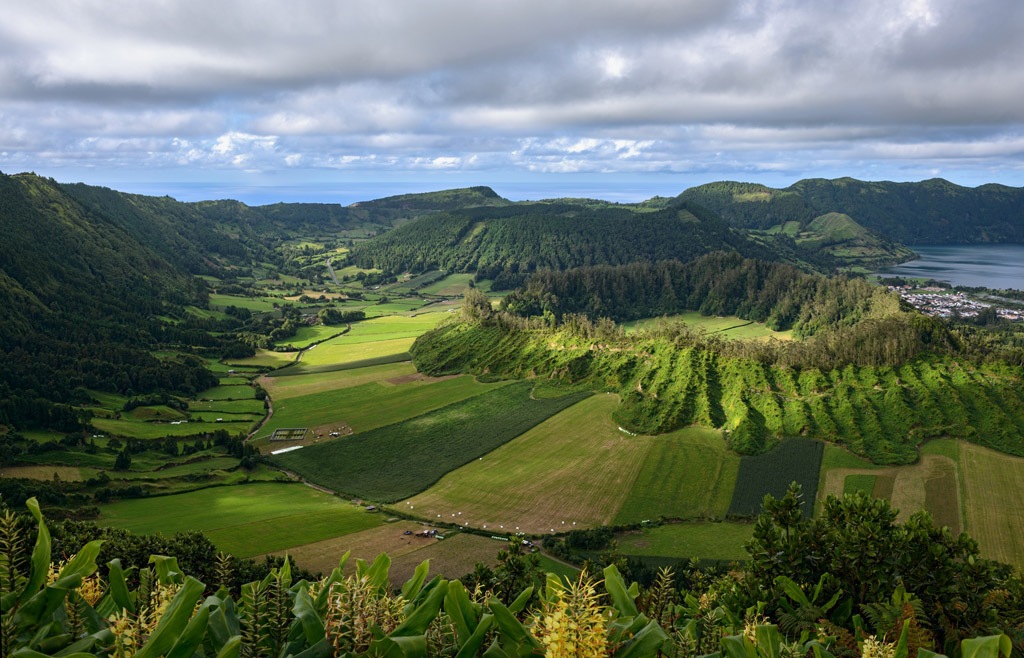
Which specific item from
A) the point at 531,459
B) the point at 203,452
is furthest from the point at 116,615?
the point at 203,452

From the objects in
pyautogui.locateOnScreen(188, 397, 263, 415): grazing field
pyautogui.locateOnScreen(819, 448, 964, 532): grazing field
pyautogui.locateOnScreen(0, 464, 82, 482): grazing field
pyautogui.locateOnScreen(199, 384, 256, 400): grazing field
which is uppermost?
pyautogui.locateOnScreen(0, 464, 82, 482): grazing field

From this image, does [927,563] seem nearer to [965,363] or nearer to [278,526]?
[278,526]

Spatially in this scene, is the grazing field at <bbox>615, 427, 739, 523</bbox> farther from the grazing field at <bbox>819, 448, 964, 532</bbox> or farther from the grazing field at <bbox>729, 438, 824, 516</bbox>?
the grazing field at <bbox>819, 448, 964, 532</bbox>

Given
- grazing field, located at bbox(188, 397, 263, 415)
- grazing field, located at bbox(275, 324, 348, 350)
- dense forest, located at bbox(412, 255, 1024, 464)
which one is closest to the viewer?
dense forest, located at bbox(412, 255, 1024, 464)

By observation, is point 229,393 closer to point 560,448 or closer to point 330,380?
point 330,380

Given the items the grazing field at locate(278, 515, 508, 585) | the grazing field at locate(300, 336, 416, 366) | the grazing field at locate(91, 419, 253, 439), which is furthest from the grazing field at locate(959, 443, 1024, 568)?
the grazing field at locate(300, 336, 416, 366)

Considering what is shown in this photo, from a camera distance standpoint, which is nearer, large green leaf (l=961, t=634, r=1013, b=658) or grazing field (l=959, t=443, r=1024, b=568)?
large green leaf (l=961, t=634, r=1013, b=658)
